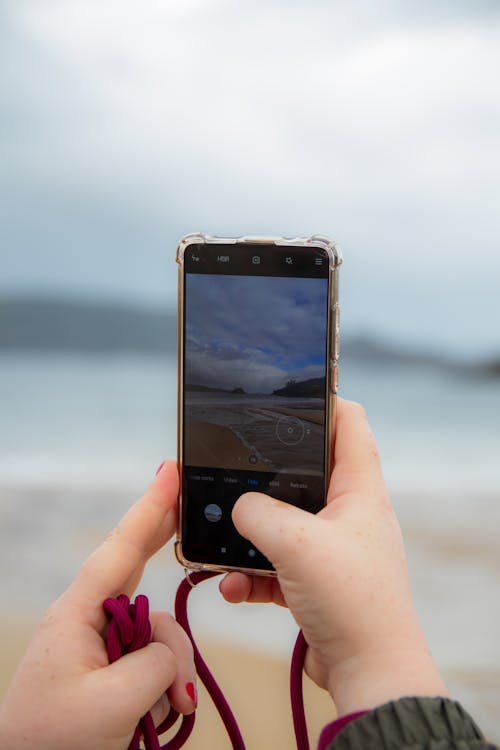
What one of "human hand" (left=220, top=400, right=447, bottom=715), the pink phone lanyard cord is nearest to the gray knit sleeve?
"human hand" (left=220, top=400, right=447, bottom=715)

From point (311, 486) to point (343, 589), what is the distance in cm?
13

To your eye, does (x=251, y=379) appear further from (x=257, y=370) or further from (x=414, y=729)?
(x=414, y=729)

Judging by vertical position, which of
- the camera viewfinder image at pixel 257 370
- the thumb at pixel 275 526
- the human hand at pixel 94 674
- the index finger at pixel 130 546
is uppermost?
the camera viewfinder image at pixel 257 370

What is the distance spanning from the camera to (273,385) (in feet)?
1.88

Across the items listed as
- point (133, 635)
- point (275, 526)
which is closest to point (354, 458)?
point (275, 526)

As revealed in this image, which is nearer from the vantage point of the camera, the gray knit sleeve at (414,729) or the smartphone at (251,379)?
the gray knit sleeve at (414,729)

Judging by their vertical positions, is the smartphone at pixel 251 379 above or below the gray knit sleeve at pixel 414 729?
above

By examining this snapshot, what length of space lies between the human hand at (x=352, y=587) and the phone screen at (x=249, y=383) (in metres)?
0.04

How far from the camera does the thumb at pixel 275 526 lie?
0.48m

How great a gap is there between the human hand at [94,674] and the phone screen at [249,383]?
8 centimetres

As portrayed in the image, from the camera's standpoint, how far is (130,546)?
21.6 inches

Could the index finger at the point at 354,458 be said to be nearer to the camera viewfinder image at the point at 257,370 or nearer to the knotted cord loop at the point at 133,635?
the camera viewfinder image at the point at 257,370

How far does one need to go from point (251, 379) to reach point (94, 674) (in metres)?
0.24

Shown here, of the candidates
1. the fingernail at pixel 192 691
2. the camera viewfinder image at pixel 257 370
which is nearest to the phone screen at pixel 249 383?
the camera viewfinder image at pixel 257 370
